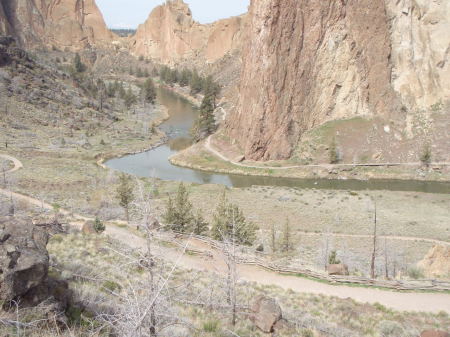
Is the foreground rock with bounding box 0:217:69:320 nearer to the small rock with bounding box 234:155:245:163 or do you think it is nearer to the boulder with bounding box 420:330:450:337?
the boulder with bounding box 420:330:450:337

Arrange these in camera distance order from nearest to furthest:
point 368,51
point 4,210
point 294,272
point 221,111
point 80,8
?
point 294,272, point 4,210, point 368,51, point 221,111, point 80,8

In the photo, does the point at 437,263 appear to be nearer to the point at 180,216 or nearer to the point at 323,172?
the point at 180,216

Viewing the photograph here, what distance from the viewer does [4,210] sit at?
2344cm

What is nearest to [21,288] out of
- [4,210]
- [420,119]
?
[4,210]

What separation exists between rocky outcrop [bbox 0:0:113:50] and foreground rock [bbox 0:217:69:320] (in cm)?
15451

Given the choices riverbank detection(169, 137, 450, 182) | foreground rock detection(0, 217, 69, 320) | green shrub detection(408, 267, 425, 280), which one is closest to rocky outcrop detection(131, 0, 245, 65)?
riverbank detection(169, 137, 450, 182)

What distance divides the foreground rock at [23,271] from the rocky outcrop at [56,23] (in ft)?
507

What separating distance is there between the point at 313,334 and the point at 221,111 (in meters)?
67.2

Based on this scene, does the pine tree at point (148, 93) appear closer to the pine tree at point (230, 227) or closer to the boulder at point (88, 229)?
the pine tree at point (230, 227)

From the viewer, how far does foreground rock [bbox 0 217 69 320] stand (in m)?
6.36

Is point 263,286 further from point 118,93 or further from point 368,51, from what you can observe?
point 118,93

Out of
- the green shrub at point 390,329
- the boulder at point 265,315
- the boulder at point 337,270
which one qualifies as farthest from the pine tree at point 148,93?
the boulder at point 265,315

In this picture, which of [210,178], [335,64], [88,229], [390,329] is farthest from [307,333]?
[335,64]

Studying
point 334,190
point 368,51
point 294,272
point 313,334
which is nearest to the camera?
point 313,334
